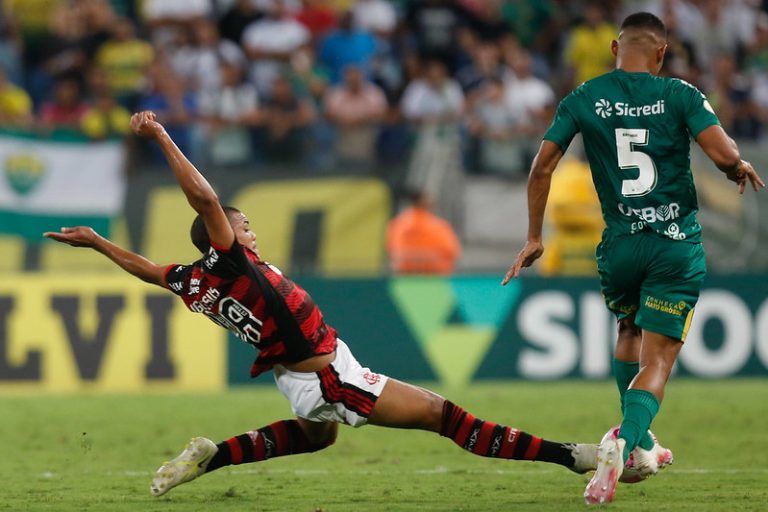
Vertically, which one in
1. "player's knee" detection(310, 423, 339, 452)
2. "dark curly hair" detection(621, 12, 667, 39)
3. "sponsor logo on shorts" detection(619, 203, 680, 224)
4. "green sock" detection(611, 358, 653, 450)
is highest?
"dark curly hair" detection(621, 12, 667, 39)

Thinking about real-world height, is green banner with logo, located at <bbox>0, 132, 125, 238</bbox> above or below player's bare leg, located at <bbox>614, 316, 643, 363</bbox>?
above

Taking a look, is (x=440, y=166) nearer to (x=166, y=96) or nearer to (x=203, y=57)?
(x=166, y=96)

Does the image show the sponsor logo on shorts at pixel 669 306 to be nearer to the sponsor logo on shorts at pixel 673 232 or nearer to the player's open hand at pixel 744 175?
the sponsor logo on shorts at pixel 673 232

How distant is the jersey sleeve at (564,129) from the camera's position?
275 inches

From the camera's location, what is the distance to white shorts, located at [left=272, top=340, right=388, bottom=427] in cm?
690

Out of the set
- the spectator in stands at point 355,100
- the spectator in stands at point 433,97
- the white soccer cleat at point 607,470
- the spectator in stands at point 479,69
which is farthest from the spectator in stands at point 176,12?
the white soccer cleat at point 607,470

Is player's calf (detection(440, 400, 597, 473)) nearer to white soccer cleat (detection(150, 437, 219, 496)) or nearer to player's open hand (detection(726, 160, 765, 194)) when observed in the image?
white soccer cleat (detection(150, 437, 219, 496))

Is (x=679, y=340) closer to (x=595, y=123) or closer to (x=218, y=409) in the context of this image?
(x=595, y=123)

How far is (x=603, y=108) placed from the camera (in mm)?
6977

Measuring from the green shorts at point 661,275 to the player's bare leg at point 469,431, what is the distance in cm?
80

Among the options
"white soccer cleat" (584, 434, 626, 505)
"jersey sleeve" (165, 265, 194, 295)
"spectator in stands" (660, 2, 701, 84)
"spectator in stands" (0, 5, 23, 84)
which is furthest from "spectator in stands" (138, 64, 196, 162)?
"white soccer cleat" (584, 434, 626, 505)

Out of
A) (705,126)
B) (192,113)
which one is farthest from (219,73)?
(705,126)

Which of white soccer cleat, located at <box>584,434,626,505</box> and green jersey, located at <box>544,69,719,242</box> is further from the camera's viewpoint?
green jersey, located at <box>544,69,719,242</box>

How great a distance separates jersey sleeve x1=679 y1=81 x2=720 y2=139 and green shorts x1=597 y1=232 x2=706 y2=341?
1.97ft
